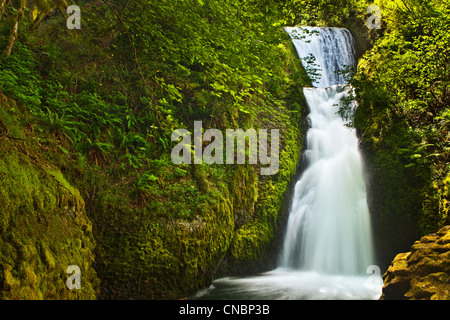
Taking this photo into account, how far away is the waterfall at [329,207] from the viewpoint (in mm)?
8039

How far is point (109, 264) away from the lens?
458 centimetres

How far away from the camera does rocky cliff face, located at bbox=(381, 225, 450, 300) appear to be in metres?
4.29

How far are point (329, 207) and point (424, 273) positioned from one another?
4195mm

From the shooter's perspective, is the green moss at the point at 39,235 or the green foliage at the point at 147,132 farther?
the green foliage at the point at 147,132

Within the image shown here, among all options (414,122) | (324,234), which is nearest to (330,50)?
(414,122)

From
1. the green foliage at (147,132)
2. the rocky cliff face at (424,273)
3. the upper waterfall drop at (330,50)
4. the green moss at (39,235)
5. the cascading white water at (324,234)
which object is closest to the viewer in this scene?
the green moss at (39,235)

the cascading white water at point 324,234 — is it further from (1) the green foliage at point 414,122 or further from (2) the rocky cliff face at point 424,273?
(2) the rocky cliff face at point 424,273

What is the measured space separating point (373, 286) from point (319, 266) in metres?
1.40

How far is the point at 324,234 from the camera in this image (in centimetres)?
836

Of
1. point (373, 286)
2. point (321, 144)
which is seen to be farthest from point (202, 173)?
point (321, 144)

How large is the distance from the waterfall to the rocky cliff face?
286 centimetres

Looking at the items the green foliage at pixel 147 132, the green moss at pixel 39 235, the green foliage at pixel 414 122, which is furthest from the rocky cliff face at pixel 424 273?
the green moss at pixel 39 235

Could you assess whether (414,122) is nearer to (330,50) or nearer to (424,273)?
(424,273)

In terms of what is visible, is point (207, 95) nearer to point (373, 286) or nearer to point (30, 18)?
point (30, 18)
